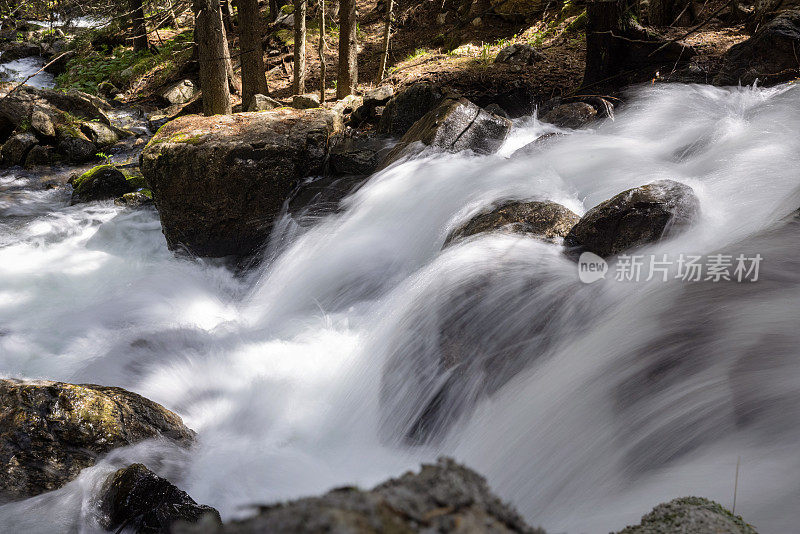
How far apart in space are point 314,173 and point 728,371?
554 centimetres

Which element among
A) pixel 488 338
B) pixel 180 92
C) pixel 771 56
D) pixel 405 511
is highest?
pixel 405 511

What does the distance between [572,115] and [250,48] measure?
659cm

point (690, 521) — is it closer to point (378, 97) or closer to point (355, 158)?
point (355, 158)

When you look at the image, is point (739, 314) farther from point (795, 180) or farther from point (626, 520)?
point (795, 180)

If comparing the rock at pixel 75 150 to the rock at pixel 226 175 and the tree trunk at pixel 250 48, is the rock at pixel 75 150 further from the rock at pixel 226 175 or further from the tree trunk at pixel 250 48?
the rock at pixel 226 175

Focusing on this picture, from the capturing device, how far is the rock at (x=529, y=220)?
180 inches

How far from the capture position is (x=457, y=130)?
692 cm

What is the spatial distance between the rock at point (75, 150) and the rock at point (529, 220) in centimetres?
990

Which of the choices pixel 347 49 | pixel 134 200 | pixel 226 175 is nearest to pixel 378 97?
pixel 347 49

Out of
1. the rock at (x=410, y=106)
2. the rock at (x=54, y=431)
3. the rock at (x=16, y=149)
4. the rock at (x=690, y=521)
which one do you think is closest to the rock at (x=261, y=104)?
the rock at (x=410, y=106)

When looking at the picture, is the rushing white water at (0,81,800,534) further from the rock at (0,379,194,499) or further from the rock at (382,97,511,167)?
the rock at (382,97,511,167)

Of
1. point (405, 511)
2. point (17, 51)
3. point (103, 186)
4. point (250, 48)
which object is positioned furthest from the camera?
point (17, 51)

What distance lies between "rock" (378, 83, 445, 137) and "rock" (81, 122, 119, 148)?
7.32 m

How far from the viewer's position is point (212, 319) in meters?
5.81
